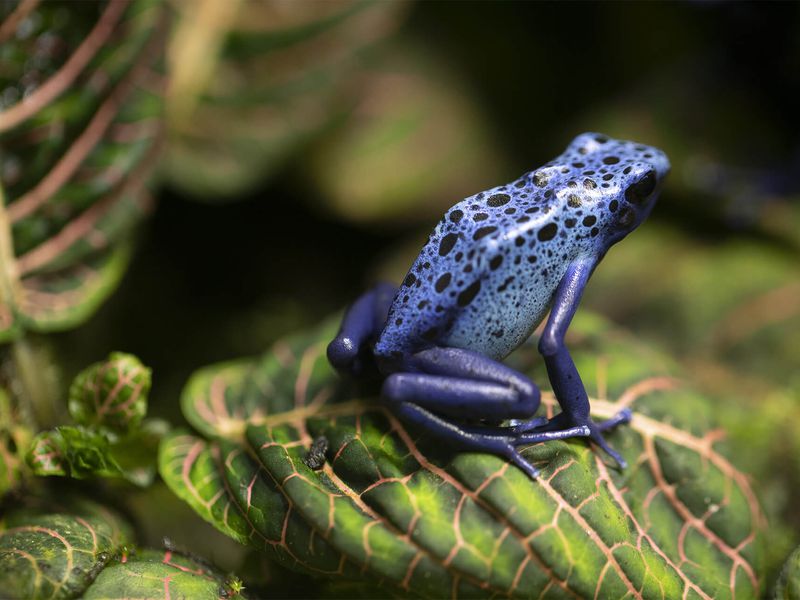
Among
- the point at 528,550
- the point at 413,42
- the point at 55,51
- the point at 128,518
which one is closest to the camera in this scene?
the point at 528,550

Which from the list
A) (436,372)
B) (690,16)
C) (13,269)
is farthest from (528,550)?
(690,16)

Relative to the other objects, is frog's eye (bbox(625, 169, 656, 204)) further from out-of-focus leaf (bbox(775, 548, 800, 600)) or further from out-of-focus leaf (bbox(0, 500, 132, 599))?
out-of-focus leaf (bbox(0, 500, 132, 599))

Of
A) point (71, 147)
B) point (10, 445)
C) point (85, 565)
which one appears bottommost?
point (85, 565)

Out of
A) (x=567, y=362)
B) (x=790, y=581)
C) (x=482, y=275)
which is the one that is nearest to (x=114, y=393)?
(x=482, y=275)

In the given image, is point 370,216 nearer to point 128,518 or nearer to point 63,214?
point 63,214

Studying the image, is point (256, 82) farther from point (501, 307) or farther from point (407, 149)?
point (501, 307)

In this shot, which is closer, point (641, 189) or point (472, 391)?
point (472, 391)

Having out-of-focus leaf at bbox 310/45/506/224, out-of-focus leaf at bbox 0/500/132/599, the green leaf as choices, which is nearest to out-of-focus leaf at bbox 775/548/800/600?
the green leaf
